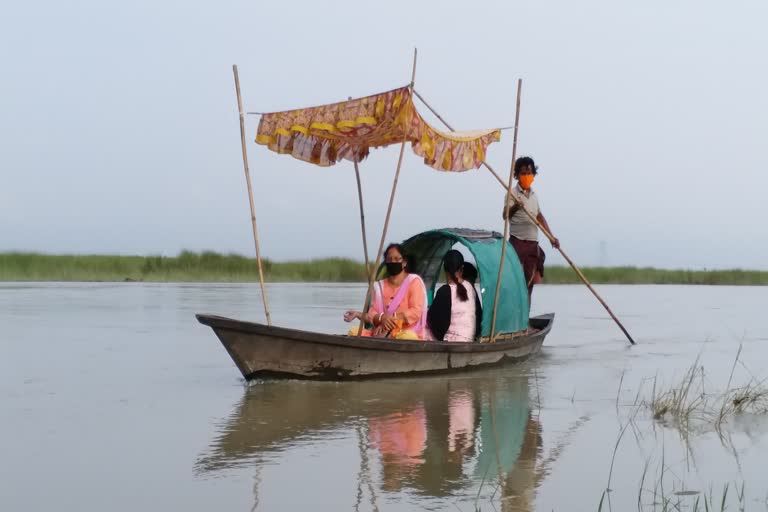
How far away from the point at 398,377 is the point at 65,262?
22.0m

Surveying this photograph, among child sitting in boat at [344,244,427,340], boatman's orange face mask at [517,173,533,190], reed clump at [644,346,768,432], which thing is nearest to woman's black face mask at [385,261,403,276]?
child sitting in boat at [344,244,427,340]

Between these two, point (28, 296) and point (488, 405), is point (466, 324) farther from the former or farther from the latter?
point (28, 296)

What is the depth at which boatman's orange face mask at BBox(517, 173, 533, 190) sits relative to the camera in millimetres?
10203

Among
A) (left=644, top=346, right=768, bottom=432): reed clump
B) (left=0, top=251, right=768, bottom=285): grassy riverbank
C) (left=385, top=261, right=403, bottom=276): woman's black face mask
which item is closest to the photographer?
(left=644, top=346, right=768, bottom=432): reed clump

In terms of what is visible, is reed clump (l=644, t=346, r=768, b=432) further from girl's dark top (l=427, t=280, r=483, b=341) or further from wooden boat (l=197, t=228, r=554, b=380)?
girl's dark top (l=427, t=280, r=483, b=341)

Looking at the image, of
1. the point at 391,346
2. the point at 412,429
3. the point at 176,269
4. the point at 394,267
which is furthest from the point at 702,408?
the point at 176,269

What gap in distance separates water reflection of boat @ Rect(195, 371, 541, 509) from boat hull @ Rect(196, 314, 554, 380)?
14 centimetres

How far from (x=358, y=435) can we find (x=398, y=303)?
2590 millimetres

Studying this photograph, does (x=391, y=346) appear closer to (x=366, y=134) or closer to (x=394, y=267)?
(x=394, y=267)

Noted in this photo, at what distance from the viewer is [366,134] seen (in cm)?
827

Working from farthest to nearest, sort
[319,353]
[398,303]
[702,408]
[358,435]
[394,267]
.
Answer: [398,303]
[394,267]
[319,353]
[702,408]
[358,435]

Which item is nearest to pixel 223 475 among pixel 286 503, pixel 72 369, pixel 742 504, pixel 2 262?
pixel 286 503

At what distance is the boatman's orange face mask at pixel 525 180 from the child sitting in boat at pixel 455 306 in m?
1.68

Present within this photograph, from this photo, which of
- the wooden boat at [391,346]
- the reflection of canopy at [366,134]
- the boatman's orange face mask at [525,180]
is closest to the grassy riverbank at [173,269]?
the boatman's orange face mask at [525,180]
